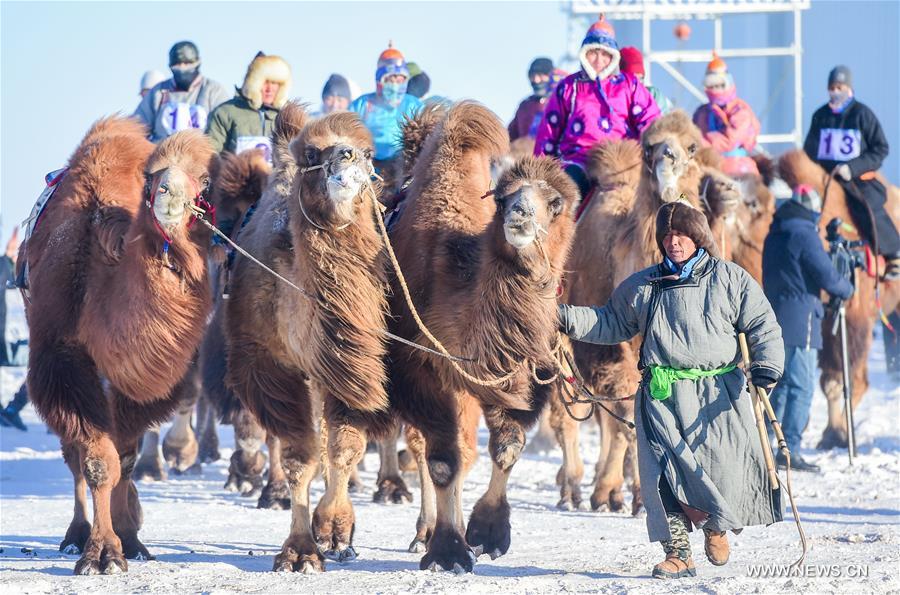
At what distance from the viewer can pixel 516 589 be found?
18.7 feet

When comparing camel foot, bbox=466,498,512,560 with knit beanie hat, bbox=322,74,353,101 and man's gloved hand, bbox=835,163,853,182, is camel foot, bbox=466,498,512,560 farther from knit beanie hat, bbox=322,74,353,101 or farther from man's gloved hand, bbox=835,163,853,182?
knit beanie hat, bbox=322,74,353,101

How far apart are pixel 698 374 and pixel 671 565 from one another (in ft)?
2.68

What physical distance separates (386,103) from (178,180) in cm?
426

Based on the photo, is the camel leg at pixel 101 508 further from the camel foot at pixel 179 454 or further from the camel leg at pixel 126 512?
the camel foot at pixel 179 454

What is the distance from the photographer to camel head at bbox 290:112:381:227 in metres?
6.21

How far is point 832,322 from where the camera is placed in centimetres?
1176

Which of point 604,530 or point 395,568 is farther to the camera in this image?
point 604,530

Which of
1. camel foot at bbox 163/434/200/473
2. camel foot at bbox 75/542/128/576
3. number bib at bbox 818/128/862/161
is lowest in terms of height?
camel foot at bbox 75/542/128/576

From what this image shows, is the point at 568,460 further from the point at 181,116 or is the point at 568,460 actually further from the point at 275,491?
the point at 181,116

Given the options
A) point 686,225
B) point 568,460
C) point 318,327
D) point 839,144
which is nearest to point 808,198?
point 839,144

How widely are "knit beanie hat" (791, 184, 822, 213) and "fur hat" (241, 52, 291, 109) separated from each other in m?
3.93

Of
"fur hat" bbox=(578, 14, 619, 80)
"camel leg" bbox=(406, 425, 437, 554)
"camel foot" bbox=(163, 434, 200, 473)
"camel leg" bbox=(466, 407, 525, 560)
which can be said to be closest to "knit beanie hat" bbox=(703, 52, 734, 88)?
"fur hat" bbox=(578, 14, 619, 80)

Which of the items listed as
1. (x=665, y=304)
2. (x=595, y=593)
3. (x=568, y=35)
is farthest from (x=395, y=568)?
(x=568, y=35)

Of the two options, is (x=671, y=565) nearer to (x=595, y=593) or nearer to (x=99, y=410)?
(x=595, y=593)
